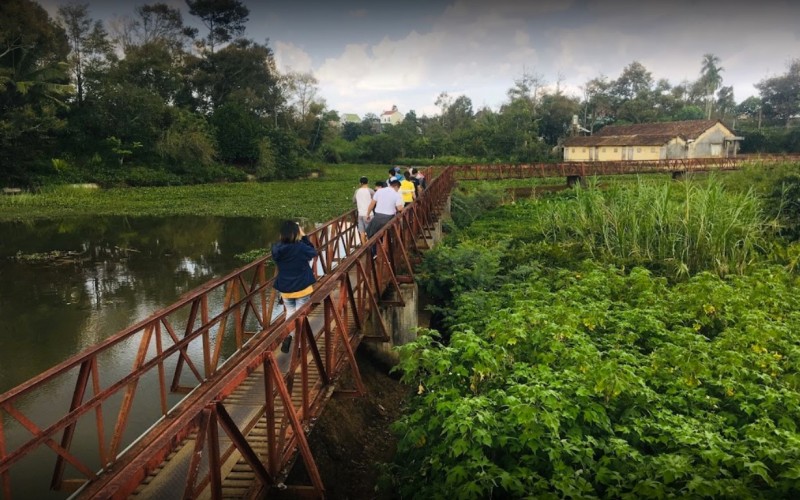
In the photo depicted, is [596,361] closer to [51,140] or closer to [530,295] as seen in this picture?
[530,295]

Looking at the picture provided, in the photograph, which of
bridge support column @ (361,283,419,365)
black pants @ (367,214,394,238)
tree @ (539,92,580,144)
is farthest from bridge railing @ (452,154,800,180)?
tree @ (539,92,580,144)

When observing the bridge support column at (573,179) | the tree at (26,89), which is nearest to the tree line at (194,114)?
the tree at (26,89)

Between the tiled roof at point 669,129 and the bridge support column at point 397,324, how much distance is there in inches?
1916

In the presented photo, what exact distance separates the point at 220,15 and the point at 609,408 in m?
55.5

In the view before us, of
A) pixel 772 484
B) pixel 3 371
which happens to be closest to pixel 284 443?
Answer: pixel 772 484

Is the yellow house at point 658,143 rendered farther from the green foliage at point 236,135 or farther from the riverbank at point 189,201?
the green foliage at point 236,135

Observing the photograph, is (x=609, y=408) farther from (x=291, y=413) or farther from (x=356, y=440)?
(x=356, y=440)

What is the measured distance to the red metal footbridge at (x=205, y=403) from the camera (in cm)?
359

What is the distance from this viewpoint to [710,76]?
88.3m

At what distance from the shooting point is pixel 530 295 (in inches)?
357

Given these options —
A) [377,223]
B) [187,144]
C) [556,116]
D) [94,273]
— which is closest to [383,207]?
[377,223]

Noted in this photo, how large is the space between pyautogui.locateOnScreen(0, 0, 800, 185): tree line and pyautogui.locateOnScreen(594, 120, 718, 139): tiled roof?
659cm

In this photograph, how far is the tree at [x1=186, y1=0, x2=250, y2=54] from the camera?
5172cm

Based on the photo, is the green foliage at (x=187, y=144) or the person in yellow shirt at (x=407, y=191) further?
the green foliage at (x=187, y=144)
